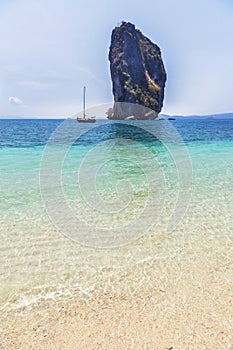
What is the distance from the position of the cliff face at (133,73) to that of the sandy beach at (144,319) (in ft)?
327

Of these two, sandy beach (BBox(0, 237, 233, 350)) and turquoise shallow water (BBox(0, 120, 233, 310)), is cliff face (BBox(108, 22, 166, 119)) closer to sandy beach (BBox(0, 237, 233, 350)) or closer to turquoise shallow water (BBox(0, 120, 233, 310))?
turquoise shallow water (BBox(0, 120, 233, 310))

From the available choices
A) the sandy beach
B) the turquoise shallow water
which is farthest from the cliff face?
the sandy beach

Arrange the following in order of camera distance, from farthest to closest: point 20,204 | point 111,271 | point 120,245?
point 20,204 → point 120,245 → point 111,271

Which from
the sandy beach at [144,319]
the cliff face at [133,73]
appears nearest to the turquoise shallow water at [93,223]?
the sandy beach at [144,319]

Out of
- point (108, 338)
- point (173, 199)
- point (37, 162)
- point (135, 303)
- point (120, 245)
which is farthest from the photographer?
point (37, 162)

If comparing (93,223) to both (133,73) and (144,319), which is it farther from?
(133,73)

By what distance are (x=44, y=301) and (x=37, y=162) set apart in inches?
490

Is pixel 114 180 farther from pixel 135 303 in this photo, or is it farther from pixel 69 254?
pixel 135 303

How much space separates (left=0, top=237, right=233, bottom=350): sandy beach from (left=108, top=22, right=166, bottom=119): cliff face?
327 feet

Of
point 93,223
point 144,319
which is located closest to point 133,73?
point 93,223

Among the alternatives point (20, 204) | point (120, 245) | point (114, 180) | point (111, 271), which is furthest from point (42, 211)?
point (114, 180)

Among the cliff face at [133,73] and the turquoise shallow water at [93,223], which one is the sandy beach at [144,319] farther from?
the cliff face at [133,73]

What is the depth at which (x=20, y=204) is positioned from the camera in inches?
318

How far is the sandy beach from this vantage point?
10.5 ft
